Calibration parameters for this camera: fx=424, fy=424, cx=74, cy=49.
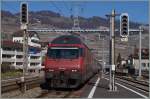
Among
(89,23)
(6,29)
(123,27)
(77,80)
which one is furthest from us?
(6,29)

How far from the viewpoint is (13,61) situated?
106 m

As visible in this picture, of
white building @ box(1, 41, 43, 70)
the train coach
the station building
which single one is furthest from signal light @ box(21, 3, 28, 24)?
white building @ box(1, 41, 43, 70)

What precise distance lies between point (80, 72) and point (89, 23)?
11015 cm

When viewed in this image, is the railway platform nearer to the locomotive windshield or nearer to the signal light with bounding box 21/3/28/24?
the locomotive windshield

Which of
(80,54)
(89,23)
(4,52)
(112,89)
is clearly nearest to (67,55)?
(80,54)

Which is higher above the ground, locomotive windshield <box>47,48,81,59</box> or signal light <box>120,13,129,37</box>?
signal light <box>120,13,129,37</box>

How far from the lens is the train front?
2708 cm

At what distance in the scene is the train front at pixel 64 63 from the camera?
88.8 feet

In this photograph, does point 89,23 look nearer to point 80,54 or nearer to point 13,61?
Result: point 13,61

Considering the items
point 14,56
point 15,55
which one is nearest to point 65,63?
point 15,55

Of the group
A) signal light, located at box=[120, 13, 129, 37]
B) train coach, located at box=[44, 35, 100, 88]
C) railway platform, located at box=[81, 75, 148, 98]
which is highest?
signal light, located at box=[120, 13, 129, 37]

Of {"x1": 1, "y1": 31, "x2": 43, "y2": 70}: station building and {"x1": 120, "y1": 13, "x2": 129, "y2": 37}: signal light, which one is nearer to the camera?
{"x1": 120, "y1": 13, "x2": 129, "y2": 37}: signal light

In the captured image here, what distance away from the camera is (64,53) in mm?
28047

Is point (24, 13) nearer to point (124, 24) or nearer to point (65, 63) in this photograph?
point (65, 63)
